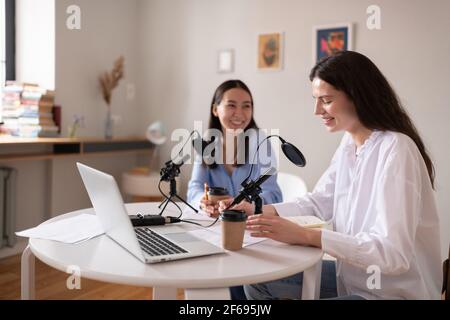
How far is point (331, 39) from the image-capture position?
2.97m

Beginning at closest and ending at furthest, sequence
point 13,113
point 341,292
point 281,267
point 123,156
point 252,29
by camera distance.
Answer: point 281,267 < point 341,292 < point 13,113 < point 252,29 < point 123,156

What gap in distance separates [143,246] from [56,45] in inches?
102

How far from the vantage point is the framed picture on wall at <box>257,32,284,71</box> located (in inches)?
126

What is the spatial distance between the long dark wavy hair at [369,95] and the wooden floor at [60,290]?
58.5 inches

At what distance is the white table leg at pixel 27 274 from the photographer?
3.63 feet

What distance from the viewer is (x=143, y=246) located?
39.4 inches

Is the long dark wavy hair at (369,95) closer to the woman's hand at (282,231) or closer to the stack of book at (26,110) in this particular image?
the woman's hand at (282,231)

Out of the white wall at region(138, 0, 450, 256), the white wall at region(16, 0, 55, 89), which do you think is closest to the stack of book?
the white wall at region(16, 0, 55, 89)

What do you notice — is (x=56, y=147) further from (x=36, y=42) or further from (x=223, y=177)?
(x=223, y=177)

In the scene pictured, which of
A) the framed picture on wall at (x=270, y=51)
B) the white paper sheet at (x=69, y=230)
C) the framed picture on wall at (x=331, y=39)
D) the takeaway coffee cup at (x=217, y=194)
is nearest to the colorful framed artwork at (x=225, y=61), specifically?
the framed picture on wall at (x=270, y=51)

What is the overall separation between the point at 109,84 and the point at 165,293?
2.66 meters

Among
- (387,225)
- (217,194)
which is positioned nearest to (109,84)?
(217,194)
